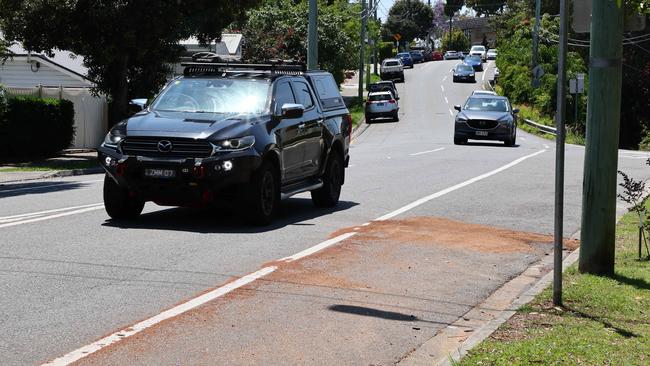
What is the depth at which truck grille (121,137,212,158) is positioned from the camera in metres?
11.8

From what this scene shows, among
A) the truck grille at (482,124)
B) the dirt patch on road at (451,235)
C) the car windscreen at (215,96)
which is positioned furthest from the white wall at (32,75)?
the dirt patch on road at (451,235)

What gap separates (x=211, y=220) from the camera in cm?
1294

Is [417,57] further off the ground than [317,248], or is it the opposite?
[417,57]

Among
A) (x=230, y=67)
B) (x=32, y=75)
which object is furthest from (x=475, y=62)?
(x=230, y=67)

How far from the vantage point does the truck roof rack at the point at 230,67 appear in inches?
545

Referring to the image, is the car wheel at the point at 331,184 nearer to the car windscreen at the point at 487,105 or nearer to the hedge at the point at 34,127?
the hedge at the point at 34,127

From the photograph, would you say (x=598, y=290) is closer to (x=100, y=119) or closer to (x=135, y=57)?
(x=135, y=57)

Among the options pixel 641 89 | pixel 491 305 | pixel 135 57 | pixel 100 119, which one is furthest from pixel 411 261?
pixel 641 89

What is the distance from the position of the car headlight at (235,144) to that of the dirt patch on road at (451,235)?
1.48 metres

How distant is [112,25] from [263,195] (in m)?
16.9

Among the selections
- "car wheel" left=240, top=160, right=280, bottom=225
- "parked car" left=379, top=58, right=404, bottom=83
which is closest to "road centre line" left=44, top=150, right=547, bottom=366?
"car wheel" left=240, top=160, right=280, bottom=225

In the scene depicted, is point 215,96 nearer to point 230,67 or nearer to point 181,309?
point 230,67

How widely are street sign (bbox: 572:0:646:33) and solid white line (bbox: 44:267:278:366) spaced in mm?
3540

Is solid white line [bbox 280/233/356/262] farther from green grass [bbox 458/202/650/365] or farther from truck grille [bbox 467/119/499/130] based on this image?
truck grille [bbox 467/119/499/130]
